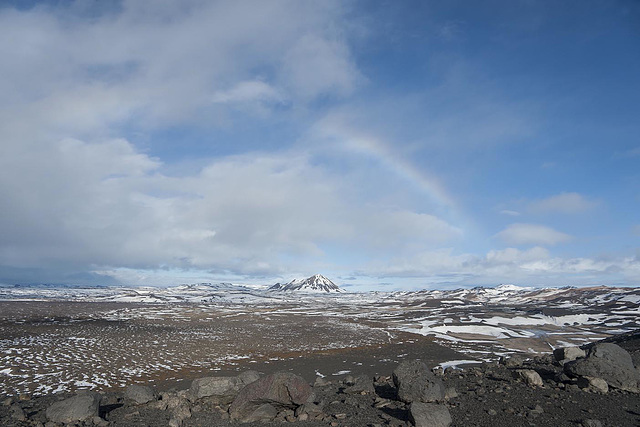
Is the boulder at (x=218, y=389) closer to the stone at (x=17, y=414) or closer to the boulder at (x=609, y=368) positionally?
the stone at (x=17, y=414)

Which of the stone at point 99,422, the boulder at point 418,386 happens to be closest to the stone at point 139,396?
the stone at point 99,422

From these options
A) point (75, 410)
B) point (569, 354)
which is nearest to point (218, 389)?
point (75, 410)

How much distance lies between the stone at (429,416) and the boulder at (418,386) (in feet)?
5.92

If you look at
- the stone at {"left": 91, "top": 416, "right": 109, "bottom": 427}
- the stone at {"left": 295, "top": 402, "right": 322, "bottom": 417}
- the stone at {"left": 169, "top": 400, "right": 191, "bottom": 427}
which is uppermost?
the stone at {"left": 295, "top": 402, "right": 322, "bottom": 417}

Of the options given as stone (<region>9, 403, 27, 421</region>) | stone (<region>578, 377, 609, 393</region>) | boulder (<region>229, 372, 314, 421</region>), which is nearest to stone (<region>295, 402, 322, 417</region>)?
boulder (<region>229, 372, 314, 421</region>)

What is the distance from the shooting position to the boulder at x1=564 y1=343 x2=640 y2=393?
1360 cm

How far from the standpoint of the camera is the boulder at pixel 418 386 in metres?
13.1

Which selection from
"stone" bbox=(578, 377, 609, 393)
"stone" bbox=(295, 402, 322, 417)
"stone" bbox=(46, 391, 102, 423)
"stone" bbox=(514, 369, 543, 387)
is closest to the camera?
"stone" bbox=(46, 391, 102, 423)


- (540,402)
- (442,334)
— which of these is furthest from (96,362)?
(442,334)

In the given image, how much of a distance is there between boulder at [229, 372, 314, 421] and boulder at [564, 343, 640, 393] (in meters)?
10.5

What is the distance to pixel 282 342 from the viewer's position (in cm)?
3953

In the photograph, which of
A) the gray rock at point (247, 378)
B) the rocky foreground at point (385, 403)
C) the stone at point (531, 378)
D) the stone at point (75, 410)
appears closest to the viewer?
the rocky foreground at point (385, 403)

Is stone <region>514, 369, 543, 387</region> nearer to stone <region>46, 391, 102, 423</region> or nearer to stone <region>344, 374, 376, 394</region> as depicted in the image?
stone <region>344, 374, 376, 394</region>

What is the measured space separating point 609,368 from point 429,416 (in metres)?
8.25
